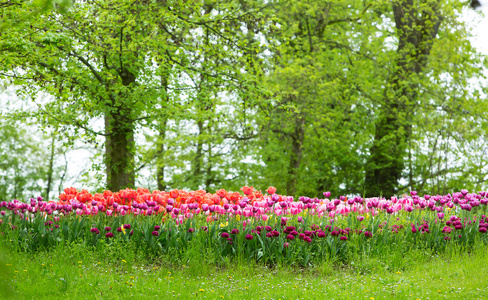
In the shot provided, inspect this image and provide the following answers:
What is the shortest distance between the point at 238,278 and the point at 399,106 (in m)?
12.0

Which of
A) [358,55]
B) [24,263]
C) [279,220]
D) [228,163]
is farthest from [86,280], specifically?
[358,55]

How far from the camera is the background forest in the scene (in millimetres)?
11008

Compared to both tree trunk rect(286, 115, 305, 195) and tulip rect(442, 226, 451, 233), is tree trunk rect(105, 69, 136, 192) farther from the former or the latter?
tulip rect(442, 226, 451, 233)

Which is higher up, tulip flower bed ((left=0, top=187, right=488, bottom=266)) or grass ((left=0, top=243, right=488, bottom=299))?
tulip flower bed ((left=0, top=187, right=488, bottom=266))

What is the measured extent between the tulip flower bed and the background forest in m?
3.34

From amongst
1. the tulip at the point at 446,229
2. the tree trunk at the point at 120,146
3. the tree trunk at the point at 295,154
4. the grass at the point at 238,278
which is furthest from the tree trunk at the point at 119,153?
the tulip at the point at 446,229

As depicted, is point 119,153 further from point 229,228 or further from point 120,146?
point 229,228

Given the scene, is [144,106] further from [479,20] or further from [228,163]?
[479,20]

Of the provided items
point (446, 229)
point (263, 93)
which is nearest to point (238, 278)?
point (446, 229)

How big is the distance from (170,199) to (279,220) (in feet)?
5.90

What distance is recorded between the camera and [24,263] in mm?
6547

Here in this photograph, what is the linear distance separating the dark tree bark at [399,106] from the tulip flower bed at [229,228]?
7415 mm

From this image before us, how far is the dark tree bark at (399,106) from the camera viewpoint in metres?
15.7

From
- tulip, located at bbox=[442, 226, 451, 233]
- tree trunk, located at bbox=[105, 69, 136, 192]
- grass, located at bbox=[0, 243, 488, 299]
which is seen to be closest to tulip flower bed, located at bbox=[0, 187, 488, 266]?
tulip, located at bbox=[442, 226, 451, 233]
